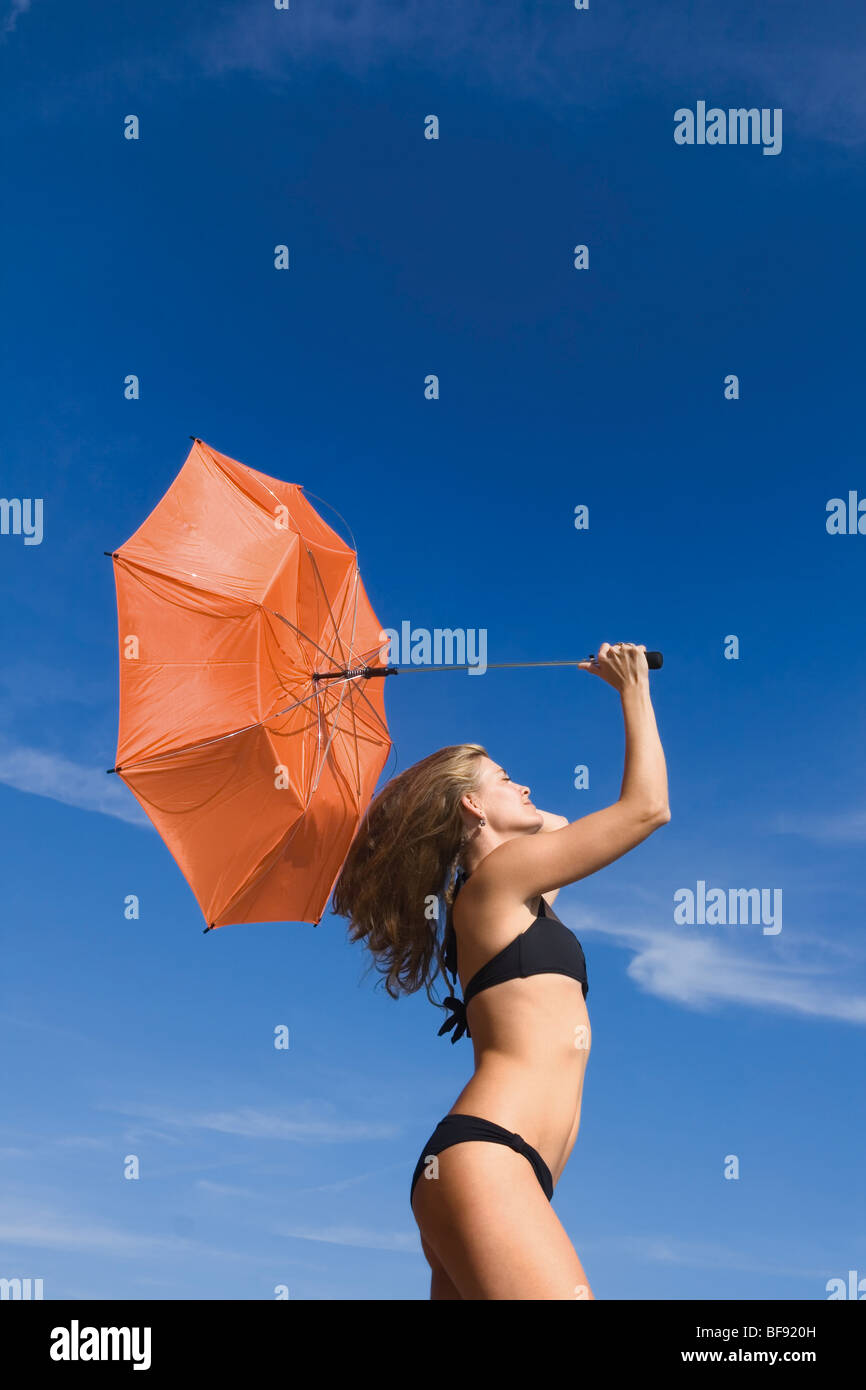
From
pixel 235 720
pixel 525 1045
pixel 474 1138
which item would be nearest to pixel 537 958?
pixel 525 1045

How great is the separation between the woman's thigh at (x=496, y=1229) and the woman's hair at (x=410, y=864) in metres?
1.50

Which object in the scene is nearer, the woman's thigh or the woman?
the woman's thigh

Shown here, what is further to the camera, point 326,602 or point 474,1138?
point 326,602

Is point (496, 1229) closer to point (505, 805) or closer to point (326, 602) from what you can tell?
point (505, 805)

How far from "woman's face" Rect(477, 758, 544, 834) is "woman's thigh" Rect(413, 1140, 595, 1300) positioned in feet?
5.53

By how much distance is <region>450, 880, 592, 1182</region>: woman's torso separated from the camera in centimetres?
470

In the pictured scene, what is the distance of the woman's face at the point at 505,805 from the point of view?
5.72m

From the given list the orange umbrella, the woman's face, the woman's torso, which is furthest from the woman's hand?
the orange umbrella

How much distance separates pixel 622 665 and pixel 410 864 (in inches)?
61.0

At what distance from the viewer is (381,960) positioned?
615 centimetres

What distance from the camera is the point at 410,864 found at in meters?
5.84

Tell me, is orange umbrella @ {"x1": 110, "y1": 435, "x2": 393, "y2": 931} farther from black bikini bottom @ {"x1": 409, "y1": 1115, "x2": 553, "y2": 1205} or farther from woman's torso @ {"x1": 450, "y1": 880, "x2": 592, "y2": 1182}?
black bikini bottom @ {"x1": 409, "y1": 1115, "x2": 553, "y2": 1205}
